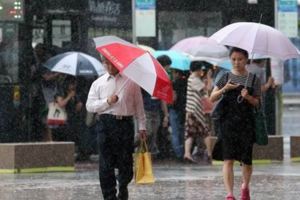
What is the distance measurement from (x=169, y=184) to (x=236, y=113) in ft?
8.68

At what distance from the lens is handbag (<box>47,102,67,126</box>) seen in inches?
615

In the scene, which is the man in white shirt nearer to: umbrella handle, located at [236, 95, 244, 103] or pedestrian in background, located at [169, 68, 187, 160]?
umbrella handle, located at [236, 95, 244, 103]

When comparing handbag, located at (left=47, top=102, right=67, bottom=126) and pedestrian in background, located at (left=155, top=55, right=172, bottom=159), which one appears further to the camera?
pedestrian in background, located at (left=155, top=55, right=172, bottom=159)

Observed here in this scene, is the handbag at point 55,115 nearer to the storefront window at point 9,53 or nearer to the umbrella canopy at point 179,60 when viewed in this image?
the storefront window at point 9,53

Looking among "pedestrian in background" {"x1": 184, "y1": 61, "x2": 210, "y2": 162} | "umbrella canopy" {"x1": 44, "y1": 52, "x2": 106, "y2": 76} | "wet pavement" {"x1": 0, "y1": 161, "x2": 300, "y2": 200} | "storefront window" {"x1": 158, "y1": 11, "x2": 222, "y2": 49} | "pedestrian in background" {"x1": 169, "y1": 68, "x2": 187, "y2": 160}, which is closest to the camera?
"wet pavement" {"x1": 0, "y1": 161, "x2": 300, "y2": 200}

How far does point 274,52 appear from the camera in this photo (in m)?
10.2

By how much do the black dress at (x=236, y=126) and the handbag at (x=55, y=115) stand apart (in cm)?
607

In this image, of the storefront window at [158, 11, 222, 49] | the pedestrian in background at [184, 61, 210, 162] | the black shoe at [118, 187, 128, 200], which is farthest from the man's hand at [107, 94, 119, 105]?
the storefront window at [158, 11, 222, 49]

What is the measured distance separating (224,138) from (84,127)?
6.53 metres

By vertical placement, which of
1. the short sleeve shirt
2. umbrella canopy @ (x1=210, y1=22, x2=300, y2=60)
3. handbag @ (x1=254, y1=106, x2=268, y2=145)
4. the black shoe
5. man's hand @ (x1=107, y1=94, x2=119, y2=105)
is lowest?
the black shoe

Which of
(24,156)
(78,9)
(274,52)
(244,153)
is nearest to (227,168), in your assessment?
(244,153)

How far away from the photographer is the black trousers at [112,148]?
9.45 meters

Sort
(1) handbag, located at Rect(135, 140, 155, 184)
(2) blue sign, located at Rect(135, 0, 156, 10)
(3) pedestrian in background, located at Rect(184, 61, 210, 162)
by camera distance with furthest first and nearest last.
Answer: (2) blue sign, located at Rect(135, 0, 156, 10) → (3) pedestrian in background, located at Rect(184, 61, 210, 162) → (1) handbag, located at Rect(135, 140, 155, 184)

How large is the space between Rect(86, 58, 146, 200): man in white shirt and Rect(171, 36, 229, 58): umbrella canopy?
274 inches
